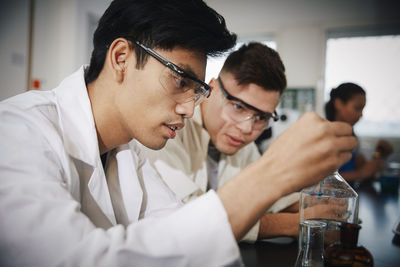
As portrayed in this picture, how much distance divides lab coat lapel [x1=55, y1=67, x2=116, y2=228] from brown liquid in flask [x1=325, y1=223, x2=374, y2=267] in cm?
78

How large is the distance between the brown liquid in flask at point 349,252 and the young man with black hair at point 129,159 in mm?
159

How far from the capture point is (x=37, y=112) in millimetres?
855

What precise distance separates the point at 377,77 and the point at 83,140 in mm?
4786

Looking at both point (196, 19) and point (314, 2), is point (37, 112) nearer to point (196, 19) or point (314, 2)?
point (196, 19)

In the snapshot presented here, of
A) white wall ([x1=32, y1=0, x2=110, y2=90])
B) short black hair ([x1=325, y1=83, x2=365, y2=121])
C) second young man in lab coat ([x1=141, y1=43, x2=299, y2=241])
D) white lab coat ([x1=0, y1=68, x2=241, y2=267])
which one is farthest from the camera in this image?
white wall ([x1=32, y1=0, x2=110, y2=90])

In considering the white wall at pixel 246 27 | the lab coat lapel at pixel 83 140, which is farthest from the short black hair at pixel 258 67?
the white wall at pixel 246 27

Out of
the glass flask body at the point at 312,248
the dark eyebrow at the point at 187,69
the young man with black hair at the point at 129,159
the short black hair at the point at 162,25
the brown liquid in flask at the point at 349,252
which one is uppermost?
the short black hair at the point at 162,25

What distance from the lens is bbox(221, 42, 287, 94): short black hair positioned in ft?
5.62

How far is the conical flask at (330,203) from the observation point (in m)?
1.09

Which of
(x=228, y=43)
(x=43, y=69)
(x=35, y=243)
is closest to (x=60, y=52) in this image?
(x=43, y=69)

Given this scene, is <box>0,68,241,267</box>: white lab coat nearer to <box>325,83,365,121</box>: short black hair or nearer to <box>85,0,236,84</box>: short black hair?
<box>85,0,236,84</box>: short black hair

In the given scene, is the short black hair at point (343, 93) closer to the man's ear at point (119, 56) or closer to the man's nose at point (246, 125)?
the man's nose at point (246, 125)

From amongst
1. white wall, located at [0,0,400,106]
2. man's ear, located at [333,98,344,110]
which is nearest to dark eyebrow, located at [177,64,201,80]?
man's ear, located at [333,98,344,110]

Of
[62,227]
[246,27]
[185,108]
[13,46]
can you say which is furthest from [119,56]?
[246,27]
